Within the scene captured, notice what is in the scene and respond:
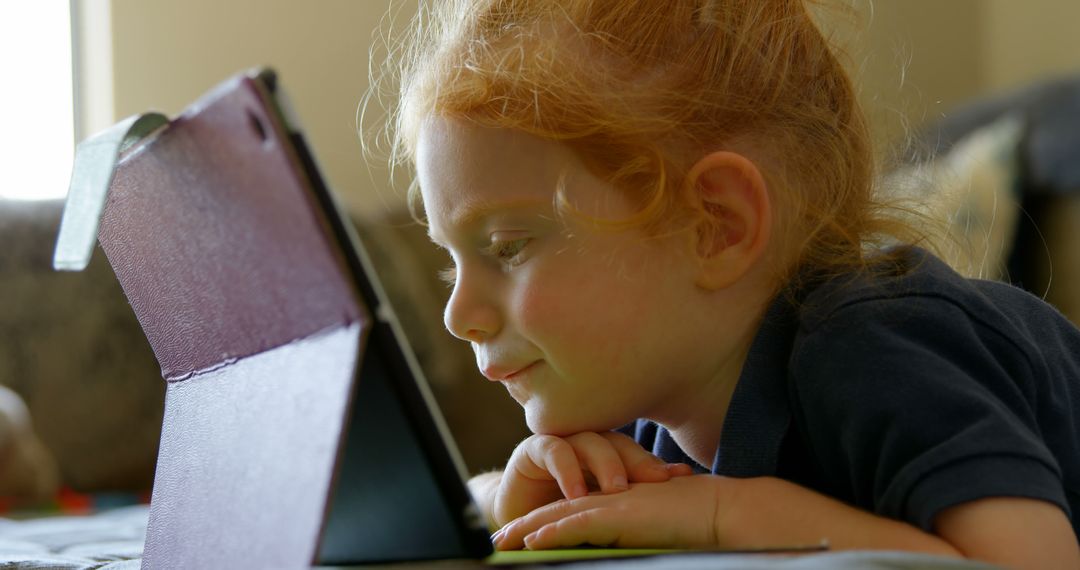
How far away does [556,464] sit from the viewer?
883mm

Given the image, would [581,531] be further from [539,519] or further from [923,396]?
[923,396]

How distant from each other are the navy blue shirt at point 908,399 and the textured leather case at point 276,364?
26 centimetres

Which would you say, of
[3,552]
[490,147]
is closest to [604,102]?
[490,147]

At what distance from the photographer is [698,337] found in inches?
35.9

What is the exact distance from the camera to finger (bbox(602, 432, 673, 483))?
0.83m

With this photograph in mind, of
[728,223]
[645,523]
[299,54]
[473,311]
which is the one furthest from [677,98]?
[299,54]

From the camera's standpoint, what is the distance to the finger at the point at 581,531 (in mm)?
745

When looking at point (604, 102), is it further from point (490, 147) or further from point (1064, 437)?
point (1064, 437)

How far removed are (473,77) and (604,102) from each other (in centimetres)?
10

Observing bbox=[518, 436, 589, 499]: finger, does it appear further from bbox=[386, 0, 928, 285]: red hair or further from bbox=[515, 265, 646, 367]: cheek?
bbox=[386, 0, 928, 285]: red hair

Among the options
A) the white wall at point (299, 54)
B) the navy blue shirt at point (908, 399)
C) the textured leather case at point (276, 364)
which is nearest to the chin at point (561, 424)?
the navy blue shirt at point (908, 399)

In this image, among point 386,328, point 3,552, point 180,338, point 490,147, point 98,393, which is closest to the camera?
point 386,328

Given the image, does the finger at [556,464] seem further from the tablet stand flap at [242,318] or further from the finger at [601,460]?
the tablet stand flap at [242,318]

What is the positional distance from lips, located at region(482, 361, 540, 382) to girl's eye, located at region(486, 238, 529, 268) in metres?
0.08
